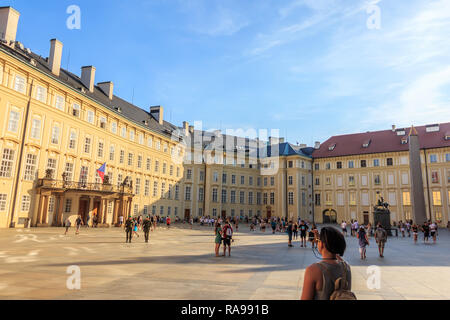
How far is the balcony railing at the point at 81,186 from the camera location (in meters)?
31.3

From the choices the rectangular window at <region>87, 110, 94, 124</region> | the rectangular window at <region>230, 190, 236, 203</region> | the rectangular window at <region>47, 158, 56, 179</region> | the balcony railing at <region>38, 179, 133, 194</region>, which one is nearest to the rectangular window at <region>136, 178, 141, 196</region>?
the balcony railing at <region>38, 179, 133, 194</region>

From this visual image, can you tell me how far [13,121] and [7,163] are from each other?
4079 millimetres

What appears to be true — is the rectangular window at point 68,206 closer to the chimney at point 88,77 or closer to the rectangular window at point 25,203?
the rectangular window at point 25,203

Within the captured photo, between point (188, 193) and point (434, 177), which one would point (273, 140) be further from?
point (434, 177)

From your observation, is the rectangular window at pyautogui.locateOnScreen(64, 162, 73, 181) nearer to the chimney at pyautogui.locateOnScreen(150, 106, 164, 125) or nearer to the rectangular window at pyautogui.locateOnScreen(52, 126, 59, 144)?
the rectangular window at pyautogui.locateOnScreen(52, 126, 59, 144)

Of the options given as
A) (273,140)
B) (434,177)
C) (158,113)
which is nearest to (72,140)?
(158,113)

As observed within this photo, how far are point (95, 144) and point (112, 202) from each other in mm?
8143

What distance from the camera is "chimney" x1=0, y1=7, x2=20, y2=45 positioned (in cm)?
3086

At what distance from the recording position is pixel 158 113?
185 feet

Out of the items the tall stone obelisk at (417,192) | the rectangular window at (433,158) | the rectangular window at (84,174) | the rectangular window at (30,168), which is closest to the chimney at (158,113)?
the rectangular window at (84,174)
